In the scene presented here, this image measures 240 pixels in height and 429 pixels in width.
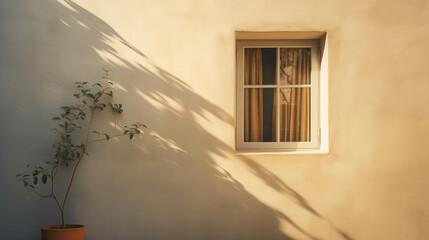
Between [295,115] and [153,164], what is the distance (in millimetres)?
1528

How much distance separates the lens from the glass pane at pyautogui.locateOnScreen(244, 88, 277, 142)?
4680mm

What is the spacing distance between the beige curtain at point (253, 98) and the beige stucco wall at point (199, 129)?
1.16 feet

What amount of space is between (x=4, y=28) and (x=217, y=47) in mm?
2029

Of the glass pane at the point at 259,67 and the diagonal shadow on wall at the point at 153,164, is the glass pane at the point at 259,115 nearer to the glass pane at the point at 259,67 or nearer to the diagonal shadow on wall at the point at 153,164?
the glass pane at the point at 259,67

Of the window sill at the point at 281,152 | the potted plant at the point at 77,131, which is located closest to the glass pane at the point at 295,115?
the window sill at the point at 281,152

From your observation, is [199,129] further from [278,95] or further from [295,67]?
[295,67]

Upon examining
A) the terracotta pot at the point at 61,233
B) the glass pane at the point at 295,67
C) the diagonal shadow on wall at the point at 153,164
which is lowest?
the terracotta pot at the point at 61,233

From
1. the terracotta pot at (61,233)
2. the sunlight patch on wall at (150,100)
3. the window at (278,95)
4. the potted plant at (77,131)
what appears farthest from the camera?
the window at (278,95)

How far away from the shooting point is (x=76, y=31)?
4.35 meters

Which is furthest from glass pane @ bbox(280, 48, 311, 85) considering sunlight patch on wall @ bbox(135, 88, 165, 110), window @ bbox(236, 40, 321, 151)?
sunlight patch on wall @ bbox(135, 88, 165, 110)

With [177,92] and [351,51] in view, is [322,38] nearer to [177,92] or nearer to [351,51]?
[351,51]

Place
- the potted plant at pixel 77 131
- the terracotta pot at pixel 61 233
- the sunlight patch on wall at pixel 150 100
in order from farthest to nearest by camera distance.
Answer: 1. the sunlight patch on wall at pixel 150 100
2. the potted plant at pixel 77 131
3. the terracotta pot at pixel 61 233

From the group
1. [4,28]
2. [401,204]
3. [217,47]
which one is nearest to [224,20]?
[217,47]

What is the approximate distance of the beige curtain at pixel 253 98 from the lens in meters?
4.68
